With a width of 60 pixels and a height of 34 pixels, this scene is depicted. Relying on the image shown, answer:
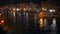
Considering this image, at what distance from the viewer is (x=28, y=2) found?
76.1 ft

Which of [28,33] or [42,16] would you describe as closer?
[28,33]

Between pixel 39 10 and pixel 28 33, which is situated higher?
pixel 39 10

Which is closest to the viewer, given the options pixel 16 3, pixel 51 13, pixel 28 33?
pixel 28 33

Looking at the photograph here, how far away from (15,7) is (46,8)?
319 cm

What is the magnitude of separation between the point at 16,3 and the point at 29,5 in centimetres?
121

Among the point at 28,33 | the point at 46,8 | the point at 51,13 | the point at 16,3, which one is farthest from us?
the point at 16,3

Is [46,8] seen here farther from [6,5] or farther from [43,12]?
[6,5]

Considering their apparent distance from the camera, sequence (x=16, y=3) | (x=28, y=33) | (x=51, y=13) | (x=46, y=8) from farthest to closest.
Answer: (x=16, y=3), (x=46, y=8), (x=51, y=13), (x=28, y=33)

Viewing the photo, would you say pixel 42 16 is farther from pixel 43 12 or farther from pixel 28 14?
pixel 28 14

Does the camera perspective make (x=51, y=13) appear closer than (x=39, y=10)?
Yes

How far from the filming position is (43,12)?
21531 millimetres

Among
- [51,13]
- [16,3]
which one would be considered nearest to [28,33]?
[51,13]

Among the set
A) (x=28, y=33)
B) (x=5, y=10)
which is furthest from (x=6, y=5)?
A: (x=28, y=33)

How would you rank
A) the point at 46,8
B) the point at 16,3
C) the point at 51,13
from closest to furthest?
the point at 51,13 → the point at 46,8 → the point at 16,3
